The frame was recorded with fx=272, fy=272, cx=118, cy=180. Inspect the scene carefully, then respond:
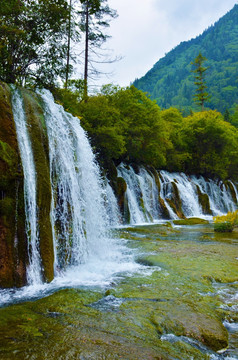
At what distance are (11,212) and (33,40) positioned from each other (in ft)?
30.2

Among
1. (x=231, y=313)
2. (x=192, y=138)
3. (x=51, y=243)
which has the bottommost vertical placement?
(x=231, y=313)

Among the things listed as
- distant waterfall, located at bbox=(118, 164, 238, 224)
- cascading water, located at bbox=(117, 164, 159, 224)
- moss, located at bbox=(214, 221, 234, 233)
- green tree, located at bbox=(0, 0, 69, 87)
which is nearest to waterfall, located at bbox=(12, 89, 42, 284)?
green tree, located at bbox=(0, 0, 69, 87)

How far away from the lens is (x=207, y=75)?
126250 millimetres

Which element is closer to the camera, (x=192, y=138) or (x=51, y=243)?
(x=51, y=243)

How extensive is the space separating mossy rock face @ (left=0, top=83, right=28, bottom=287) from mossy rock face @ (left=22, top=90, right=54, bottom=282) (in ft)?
1.45

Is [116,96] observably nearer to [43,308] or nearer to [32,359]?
[43,308]

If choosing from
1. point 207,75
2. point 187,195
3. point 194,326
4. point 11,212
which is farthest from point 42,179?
point 207,75

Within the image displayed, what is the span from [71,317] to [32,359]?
1171mm

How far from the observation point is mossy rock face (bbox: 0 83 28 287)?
195 inches

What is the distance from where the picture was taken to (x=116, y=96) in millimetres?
20047

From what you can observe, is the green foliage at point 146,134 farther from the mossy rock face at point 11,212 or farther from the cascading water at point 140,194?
the mossy rock face at point 11,212

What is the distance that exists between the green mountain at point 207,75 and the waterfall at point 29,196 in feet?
215

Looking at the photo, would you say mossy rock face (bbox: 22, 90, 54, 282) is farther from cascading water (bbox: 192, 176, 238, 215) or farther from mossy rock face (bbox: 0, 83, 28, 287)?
→ cascading water (bbox: 192, 176, 238, 215)

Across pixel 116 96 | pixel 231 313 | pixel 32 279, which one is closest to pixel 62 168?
pixel 32 279
